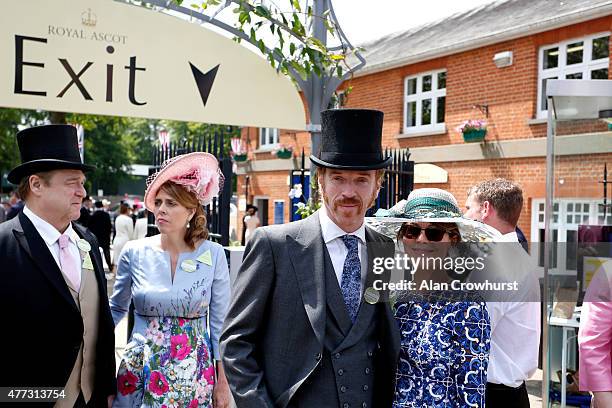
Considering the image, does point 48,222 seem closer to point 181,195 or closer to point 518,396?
point 181,195

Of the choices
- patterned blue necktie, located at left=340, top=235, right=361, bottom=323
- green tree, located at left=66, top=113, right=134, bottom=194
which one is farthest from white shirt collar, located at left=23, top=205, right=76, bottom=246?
green tree, located at left=66, top=113, right=134, bottom=194

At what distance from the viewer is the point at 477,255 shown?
242 cm

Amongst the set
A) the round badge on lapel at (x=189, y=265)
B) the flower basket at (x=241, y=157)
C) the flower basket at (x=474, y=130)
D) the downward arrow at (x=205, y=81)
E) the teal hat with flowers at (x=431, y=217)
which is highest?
the flower basket at (x=474, y=130)

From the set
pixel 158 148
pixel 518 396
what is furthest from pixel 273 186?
pixel 518 396

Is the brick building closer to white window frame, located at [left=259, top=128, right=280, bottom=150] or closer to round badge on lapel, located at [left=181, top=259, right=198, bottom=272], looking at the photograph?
white window frame, located at [left=259, top=128, right=280, bottom=150]

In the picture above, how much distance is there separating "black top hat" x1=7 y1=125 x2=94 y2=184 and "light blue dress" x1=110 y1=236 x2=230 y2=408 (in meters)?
0.65

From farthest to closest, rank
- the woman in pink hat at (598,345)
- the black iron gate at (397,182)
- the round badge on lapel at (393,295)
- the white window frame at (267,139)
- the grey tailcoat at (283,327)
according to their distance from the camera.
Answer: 1. the white window frame at (267,139)
2. the black iron gate at (397,182)
3. the woman in pink hat at (598,345)
4. the round badge on lapel at (393,295)
5. the grey tailcoat at (283,327)

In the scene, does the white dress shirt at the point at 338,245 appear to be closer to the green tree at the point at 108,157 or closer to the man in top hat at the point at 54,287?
the man in top hat at the point at 54,287

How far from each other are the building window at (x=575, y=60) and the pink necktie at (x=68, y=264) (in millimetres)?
8959

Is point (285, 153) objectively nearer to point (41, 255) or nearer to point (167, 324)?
point (167, 324)

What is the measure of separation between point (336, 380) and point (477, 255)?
0.80m

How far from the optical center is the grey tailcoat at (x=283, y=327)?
206 centimetres

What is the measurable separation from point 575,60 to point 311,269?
396 inches

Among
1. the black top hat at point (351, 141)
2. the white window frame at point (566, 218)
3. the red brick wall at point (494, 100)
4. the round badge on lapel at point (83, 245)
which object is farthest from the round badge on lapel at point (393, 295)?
the red brick wall at point (494, 100)
